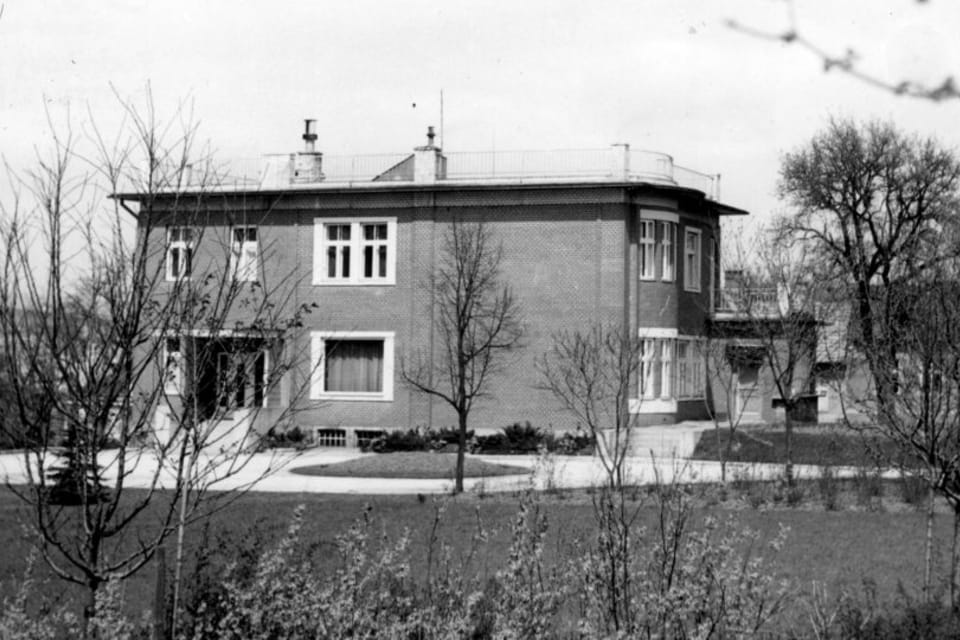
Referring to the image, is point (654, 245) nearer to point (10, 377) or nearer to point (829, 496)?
point (829, 496)

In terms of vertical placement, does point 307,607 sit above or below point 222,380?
below

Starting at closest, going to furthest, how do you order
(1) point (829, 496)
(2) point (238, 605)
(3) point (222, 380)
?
1. (2) point (238, 605)
2. (3) point (222, 380)
3. (1) point (829, 496)

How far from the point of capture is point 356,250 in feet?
117

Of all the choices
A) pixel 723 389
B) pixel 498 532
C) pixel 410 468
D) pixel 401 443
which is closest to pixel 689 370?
pixel 723 389

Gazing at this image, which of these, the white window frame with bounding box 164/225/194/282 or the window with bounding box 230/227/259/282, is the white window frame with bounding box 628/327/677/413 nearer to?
the window with bounding box 230/227/259/282

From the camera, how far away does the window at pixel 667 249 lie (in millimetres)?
34875

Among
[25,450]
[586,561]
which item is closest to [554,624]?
[586,561]

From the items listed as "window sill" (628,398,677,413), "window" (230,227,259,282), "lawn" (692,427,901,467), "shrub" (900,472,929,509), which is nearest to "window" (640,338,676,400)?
"window sill" (628,398,677,413)

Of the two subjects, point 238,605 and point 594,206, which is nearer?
point 238,605

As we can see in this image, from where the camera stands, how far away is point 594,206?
33.7 m

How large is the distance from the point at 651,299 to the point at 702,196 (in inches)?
143

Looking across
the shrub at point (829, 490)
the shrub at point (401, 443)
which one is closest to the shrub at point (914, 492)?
the shrub at point (829, 490)

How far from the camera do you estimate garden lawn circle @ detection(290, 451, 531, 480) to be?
25234 mm

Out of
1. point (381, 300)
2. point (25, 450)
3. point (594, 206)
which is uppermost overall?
point (594, 206)
